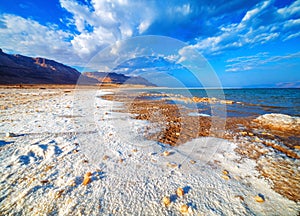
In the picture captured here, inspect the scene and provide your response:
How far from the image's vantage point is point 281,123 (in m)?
7.55

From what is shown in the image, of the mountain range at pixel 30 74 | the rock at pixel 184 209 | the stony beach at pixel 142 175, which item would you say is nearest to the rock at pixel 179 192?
the stony beach at pixel 142 175

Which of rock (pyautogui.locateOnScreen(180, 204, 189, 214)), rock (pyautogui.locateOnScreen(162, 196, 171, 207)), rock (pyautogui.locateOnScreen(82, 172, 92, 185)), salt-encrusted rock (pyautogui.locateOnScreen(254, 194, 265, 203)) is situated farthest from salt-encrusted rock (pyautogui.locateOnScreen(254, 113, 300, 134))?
rock (pyautogui.locateOnScreen(82, 172, 92, 185))

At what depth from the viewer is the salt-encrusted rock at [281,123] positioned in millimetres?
6894

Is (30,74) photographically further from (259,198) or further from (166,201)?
(259,198)

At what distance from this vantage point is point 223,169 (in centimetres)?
325

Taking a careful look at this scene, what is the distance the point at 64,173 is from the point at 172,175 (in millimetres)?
2296

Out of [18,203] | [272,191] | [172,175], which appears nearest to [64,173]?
[18,203]

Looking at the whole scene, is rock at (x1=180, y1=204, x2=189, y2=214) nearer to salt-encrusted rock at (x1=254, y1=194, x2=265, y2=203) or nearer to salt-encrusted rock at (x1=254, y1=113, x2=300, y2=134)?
salt-encrusted rock at (x1=254, y1=194, x2=265, y2=203)

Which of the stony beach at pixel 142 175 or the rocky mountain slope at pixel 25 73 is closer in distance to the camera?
the stony beach at pixel 142 175

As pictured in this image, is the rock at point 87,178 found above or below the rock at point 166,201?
above

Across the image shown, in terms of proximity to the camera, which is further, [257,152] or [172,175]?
[257,152]

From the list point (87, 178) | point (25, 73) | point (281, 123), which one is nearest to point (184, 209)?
point (87, 178)

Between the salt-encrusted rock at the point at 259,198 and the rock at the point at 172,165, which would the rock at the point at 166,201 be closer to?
the rock at the point at 172,165

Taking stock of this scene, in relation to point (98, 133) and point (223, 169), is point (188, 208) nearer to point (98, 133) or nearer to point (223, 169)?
point (223, 169)
